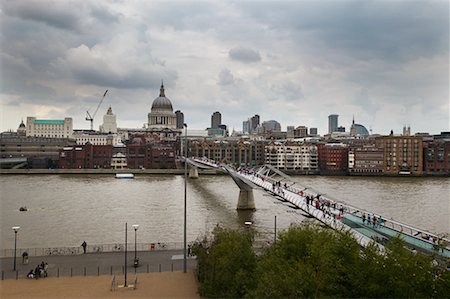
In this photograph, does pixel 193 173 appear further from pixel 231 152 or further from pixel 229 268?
pixel 229 268

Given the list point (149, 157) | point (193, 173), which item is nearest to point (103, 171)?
point (149, 157)

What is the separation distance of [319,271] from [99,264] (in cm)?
732

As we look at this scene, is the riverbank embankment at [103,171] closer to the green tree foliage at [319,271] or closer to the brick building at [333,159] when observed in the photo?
the brick building at [333,159]

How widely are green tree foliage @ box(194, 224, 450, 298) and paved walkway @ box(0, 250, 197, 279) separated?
303 cm

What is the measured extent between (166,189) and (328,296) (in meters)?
30.4

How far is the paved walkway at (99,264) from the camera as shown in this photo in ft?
41.2

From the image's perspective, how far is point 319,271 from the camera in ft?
27.5

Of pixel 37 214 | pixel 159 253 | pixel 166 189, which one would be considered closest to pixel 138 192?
pixel 166 189

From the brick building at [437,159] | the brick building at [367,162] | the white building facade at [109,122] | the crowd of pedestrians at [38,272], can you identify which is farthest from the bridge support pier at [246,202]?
the white building facade at [109,122]

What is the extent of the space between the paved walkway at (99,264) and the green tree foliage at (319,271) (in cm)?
303

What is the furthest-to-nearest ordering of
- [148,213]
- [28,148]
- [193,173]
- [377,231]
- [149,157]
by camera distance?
[28,148] → [149,157] → [193,173] → [148,213] → [377,231]

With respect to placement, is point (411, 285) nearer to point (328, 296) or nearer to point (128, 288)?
point (328, 296)

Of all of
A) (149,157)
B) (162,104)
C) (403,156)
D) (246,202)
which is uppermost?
(162,104)

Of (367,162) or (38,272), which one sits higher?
(367,162)
